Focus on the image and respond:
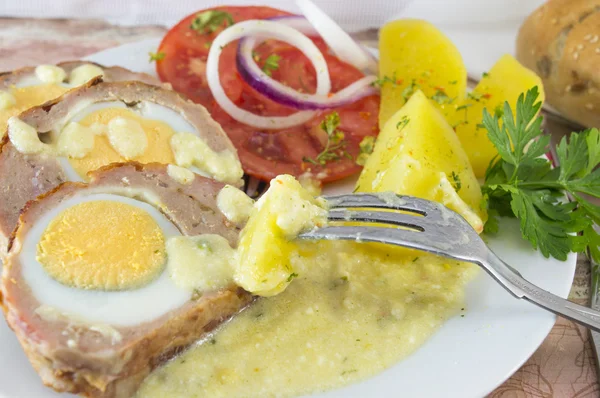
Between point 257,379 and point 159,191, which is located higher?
Answer: point 159,191

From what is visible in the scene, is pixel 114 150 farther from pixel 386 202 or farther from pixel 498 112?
pixel 498 112

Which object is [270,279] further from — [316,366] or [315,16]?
[315,16]

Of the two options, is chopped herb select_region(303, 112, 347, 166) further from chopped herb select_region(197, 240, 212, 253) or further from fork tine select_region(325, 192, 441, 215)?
chopped herb select_region(197, 240, 212, 253)

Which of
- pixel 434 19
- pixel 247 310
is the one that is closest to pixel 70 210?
pixel 247 310

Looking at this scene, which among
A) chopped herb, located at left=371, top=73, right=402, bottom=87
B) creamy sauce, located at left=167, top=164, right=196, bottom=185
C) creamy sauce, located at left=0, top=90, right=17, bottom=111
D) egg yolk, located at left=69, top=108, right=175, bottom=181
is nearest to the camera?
creamy sauce, located at left=167, top=164, right=196, bottom=185

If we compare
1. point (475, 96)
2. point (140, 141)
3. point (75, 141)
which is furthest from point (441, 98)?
point (75, 141)

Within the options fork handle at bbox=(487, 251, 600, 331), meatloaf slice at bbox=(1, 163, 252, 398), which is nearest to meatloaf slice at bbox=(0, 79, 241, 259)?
meatloaf slice at bbox=(1, 163, 252, 398)

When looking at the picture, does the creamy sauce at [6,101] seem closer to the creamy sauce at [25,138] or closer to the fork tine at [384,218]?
the creamy sauce at [25,138]
